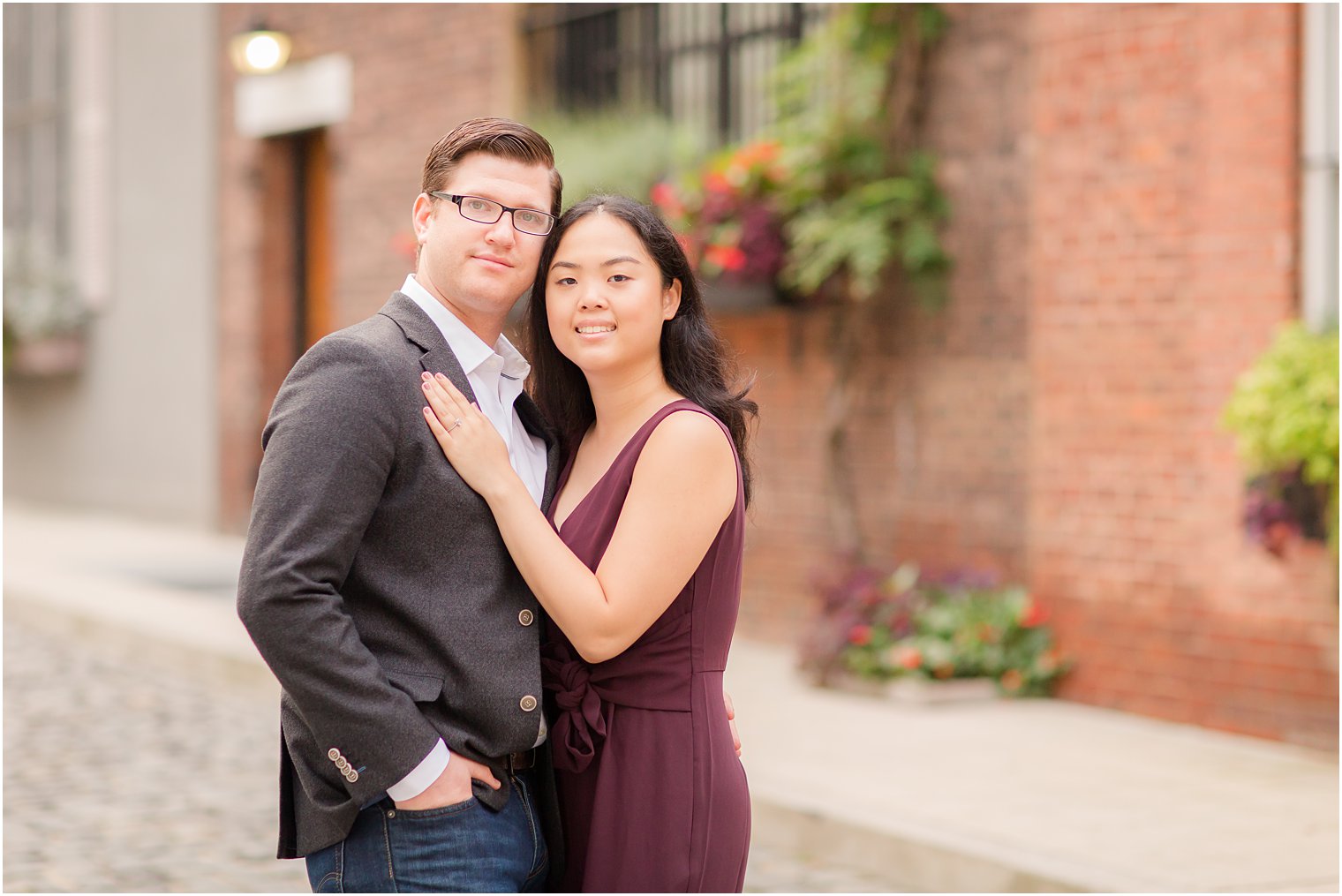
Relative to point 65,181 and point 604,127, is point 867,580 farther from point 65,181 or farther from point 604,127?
point 65,181

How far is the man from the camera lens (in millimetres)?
2338

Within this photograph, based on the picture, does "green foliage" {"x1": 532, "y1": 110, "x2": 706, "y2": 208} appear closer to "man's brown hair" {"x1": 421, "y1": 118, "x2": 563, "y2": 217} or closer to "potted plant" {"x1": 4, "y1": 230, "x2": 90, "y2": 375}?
"man's brown hair" {"x1": 421, "y1": 118, "x2": 563, "y2": 217}

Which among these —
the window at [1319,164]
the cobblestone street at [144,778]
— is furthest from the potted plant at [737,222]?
the cobblestone street at [144,778]

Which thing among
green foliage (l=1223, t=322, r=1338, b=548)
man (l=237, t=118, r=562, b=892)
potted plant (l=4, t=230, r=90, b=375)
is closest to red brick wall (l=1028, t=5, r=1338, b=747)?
green foliage (l=1223, t=322, r=1338, b=548)

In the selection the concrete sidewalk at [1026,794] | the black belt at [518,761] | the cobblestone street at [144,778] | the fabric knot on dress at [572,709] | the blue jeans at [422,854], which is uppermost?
the fabric knot on dress at [572,709]

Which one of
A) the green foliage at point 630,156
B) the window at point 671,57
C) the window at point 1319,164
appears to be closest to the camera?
the window at point 1319,164

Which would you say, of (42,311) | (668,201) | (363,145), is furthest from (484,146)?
(42,311)

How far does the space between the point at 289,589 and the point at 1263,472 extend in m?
4.83

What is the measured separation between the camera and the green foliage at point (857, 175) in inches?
312

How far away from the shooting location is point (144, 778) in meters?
6.50

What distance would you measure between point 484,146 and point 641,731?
963 mm

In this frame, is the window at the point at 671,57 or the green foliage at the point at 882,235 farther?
the window at the point at 671,57

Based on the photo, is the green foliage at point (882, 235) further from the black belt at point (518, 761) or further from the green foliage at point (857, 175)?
the black belt at point (518, 761)

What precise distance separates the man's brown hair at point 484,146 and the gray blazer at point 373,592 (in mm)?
232
